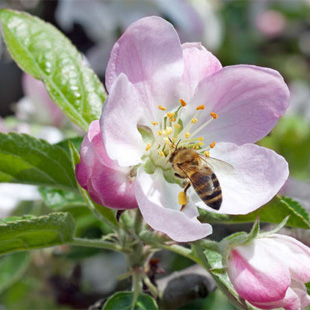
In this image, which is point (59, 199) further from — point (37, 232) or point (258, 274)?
point (258, 274)

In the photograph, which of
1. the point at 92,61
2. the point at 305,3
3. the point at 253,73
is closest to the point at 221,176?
the point at 253,73

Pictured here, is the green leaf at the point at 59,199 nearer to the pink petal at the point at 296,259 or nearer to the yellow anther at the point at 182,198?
the yellow anther at the point at 182,198

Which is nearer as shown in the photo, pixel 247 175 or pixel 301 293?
pixel 301 293

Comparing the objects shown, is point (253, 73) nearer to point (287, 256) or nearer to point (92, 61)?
point (287, 256)

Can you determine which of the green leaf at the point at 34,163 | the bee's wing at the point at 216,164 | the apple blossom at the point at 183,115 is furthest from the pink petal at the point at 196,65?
the green leaf at the point at 34,163

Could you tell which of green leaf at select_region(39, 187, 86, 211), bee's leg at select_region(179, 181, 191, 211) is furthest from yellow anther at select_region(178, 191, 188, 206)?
green leaf at select_region(39, 187, 86, 211)

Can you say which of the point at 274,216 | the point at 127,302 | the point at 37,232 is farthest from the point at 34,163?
the point at 274,216

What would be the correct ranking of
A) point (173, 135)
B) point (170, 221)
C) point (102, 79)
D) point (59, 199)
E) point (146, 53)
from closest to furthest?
point (170, 221)
point (146, 53)
point (173, 135)
point (59, 199)
point (102, 79)
